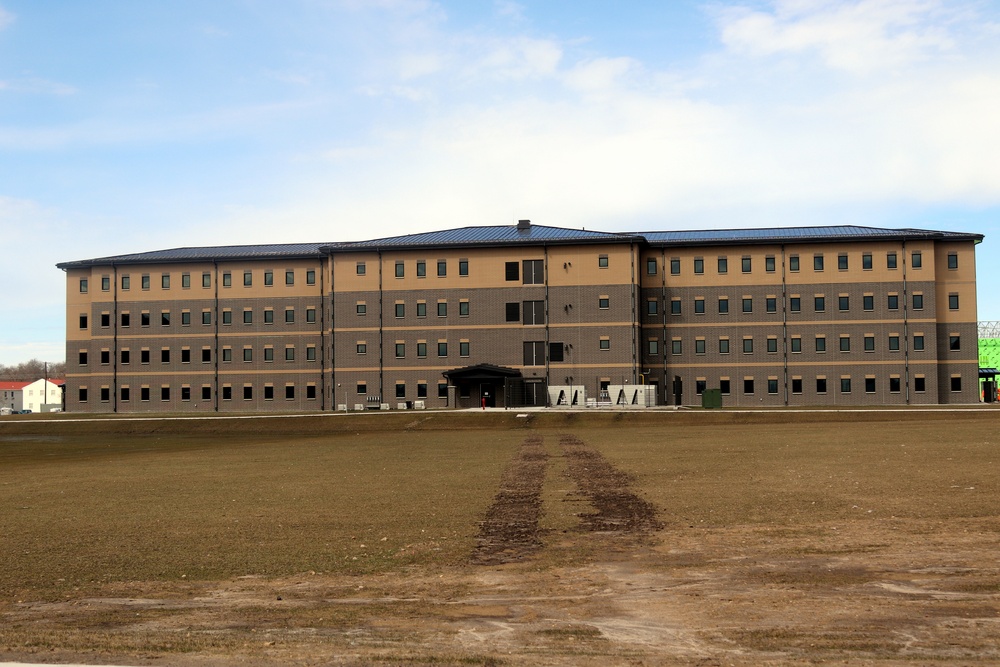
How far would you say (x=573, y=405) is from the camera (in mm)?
73625

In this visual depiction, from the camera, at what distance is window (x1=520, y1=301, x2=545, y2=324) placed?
263 feet

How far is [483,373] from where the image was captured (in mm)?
78750

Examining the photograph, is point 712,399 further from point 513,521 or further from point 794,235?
point 513,521

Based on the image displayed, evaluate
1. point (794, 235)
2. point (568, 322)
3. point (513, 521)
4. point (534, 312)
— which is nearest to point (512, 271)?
point (534, 312)

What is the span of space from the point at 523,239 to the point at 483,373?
41.6 ft

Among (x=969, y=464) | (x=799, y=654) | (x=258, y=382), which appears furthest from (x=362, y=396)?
(x=799, y=654)

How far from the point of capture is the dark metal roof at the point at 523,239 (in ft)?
261

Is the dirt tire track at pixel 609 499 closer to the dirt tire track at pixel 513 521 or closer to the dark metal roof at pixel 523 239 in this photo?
the dirt tire track at pixel 513 521

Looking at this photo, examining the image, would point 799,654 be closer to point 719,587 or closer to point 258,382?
point 719,587

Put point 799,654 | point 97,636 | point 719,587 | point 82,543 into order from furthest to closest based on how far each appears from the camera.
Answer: point 82,543
point 719,587
point 97,636
point 799,654

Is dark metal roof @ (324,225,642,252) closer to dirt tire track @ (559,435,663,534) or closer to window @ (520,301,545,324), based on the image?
window @ (520,301,545,324)

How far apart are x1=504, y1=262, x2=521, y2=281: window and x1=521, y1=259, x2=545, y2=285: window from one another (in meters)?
0.46

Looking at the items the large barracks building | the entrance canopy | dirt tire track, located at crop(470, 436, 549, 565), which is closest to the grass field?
dirt tire track, located at crop(470, 436, 549, 565)

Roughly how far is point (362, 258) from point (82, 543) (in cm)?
7051
